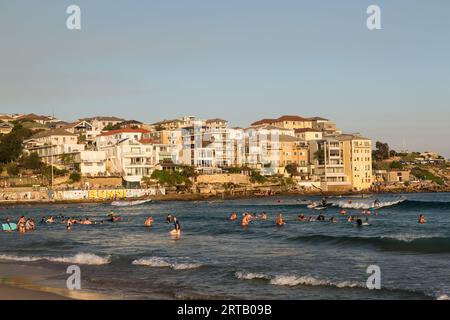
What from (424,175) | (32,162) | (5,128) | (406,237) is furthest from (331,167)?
(406,237)

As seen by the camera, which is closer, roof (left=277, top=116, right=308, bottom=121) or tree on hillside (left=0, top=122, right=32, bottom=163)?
tree on hillside (left=0, top=122, right=32, bottom=163)

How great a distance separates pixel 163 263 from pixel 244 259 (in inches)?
137

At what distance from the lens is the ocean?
59.6 ft

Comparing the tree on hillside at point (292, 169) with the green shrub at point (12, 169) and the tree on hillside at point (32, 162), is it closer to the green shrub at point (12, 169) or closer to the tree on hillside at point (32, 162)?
the tree on hillside at point (32, 162)

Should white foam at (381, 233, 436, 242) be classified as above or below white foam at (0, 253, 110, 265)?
below

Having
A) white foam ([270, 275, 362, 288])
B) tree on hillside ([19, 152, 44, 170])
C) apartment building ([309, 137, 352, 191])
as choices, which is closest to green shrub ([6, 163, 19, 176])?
tree on hillside ([19, 152, 44, 170])

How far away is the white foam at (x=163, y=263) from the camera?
2302 centimetres

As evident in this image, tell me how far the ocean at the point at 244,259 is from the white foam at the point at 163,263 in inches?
1.7

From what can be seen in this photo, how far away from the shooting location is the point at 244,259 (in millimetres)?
25156

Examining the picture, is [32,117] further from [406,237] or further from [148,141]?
[406,237]

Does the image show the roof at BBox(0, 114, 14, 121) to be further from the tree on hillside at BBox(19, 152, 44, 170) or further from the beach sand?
the beach sand

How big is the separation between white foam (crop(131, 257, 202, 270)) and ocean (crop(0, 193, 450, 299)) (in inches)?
1.7

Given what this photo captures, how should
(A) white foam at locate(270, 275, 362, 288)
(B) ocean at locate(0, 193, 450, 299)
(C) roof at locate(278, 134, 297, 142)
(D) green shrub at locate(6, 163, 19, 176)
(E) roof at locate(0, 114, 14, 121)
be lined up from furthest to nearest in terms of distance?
(E) roof at locate(0, 114, 14, 121) < (C) roof at locate(278, 134, 297, 142) < (D) green shrub at locate(6, 163, 19, 176) < (A) white foam at locate(270, 275, 362, 288) < (B) ocean at locate(0, 193, 450, 299)
